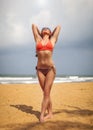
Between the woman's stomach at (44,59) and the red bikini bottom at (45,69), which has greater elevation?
the woman's stomach at (44,59)

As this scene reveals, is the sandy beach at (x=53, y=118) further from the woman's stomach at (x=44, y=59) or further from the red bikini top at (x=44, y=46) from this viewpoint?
the red bikini top at (x=44, y=46)

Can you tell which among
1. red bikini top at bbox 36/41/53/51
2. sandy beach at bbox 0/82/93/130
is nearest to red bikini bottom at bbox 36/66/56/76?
red bikini top at bbox 36/41/53/51

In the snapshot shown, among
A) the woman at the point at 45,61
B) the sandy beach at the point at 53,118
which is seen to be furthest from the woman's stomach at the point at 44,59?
the sandy beach at the point at 53,118

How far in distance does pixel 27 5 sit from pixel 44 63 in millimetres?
1251

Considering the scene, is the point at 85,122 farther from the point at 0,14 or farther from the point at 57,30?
the point at 0,14

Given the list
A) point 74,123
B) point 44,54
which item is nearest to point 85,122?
point 74,123

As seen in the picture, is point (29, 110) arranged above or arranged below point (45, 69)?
below

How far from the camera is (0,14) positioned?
375cm

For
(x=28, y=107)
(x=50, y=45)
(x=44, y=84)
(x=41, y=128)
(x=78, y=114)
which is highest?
(x=50, y=45)

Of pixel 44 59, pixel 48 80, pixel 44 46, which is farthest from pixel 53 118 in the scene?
pixel 44 46

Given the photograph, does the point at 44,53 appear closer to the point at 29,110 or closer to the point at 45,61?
the point at 45,61

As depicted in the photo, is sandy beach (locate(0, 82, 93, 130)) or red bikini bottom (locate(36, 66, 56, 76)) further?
red bikini bottom (locate(36, 66, 56, 76))

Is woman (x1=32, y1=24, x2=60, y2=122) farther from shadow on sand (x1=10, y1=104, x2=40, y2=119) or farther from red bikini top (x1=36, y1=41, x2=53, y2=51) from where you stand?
shadow on sand (x1=10, y1=104, x2=40, y2=119)

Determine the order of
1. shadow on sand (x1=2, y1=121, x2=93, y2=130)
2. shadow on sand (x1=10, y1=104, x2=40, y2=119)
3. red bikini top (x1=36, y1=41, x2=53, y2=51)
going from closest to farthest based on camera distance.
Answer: shadow on sand (x1=2, y1=121, x2=93, y2=130), red bikini top (x1=36, y1=41, x2=53, y2=51), shadow on sand (x1=10, y1=104, x2=40, y2=119)
